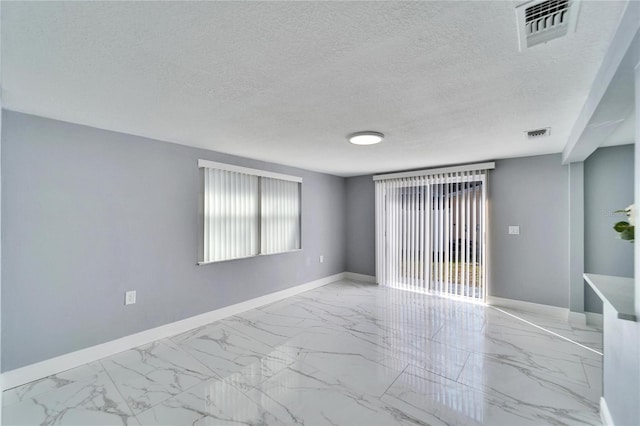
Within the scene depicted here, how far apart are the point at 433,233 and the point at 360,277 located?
1895mm

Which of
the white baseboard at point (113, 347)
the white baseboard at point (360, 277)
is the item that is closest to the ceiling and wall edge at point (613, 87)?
the white baseboard at point (360, 277)

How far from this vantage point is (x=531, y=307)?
13.4 feet

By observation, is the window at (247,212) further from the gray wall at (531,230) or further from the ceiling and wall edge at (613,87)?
the ceiling and wall edge at (613,87)

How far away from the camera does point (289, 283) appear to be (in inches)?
194

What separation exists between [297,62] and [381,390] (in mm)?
2459

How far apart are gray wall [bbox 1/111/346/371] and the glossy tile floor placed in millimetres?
378

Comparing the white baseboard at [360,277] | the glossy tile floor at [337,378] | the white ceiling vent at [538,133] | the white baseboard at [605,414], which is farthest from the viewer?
the white baseboard at [360,277]

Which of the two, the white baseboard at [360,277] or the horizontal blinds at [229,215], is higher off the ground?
the horizontal blinds at [229,215]

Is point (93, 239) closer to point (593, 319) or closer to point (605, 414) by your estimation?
point (605, 414)

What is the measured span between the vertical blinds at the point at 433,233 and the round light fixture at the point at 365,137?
2.34 meters

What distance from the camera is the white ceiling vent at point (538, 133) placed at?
2889mm

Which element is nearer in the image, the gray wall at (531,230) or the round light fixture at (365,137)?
the round light fixture at (365,137)

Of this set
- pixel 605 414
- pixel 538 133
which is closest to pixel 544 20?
pixel 538 133

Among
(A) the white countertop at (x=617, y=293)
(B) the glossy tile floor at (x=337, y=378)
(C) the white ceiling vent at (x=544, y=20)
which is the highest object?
(C) the white ceiling vent at (x=544, y=20)
